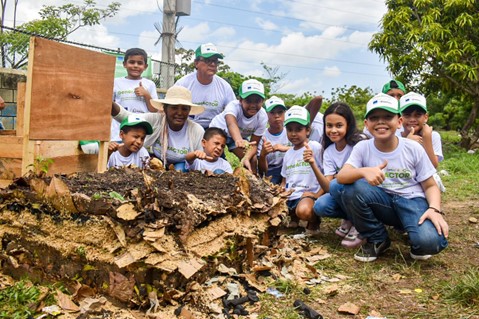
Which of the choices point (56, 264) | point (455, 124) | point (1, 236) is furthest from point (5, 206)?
point (455, 124)

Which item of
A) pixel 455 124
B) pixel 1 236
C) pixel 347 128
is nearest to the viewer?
pixel 1 236

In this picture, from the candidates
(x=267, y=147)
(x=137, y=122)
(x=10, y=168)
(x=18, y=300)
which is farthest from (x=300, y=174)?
(x=18, y=300)

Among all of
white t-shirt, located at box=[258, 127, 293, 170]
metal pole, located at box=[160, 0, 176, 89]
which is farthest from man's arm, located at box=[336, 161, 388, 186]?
metal pole, located at box=[160, 0, 176, 89]

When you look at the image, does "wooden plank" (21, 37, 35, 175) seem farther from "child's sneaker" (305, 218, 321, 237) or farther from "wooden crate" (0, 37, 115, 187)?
"child's sneaker" (305, 218, 321, 237)

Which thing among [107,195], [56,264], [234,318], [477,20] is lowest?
[234,318]

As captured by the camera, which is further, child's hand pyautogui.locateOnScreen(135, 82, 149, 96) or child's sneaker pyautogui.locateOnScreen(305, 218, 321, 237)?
child's hand pyautogui.locateOnScreen(135, 82, 149, 96)

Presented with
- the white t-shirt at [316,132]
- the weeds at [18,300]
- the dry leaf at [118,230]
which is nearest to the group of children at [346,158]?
the white t-shirt at [316,132]

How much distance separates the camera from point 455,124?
1878cm

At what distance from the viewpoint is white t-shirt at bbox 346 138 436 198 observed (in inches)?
149

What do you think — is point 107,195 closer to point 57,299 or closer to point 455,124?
point 57,299

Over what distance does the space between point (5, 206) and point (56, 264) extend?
0.57 metres

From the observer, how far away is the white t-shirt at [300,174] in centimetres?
474

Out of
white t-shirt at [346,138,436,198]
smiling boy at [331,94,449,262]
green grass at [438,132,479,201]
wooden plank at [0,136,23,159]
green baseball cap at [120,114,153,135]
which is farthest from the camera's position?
green grass at [438,132,479,201]

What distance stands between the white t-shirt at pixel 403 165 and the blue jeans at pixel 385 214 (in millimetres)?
68
